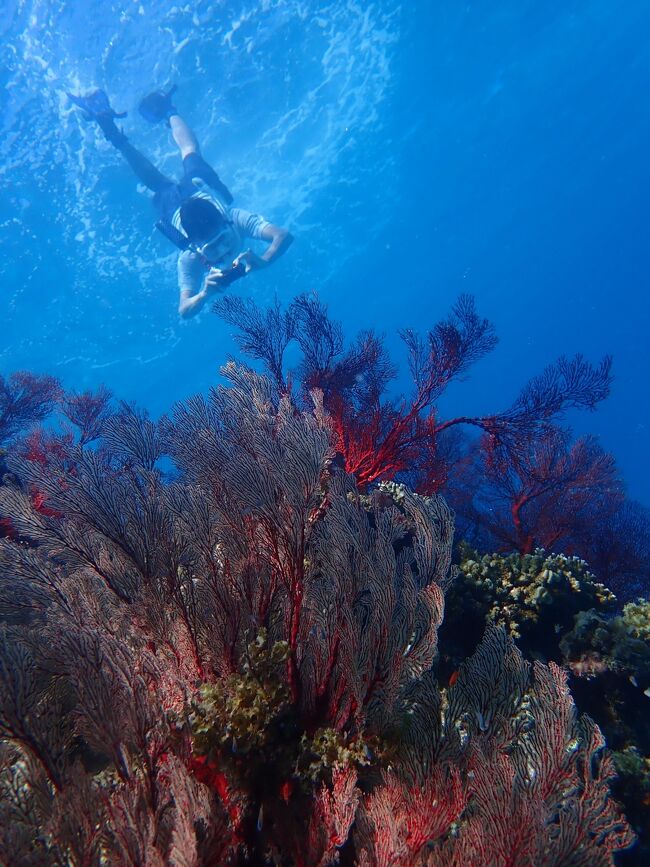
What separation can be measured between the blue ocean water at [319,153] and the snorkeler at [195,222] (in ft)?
4.09

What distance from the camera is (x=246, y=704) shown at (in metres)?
2.28

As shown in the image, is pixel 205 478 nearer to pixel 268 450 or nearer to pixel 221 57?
pixel 268 450

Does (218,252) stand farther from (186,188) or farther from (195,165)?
(195,165)

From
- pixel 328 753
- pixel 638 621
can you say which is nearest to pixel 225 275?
pixel 638 621

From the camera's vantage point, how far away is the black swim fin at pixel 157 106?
62.2 ft

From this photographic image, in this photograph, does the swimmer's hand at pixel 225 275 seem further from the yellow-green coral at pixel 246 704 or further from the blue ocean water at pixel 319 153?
the blue ocean water at pixel 319 153

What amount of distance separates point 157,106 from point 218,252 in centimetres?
1123

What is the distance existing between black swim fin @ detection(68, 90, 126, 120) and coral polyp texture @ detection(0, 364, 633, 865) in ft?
72.8

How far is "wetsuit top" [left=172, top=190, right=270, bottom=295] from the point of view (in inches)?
537

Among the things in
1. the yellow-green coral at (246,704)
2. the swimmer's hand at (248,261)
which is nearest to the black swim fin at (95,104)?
the swimmer's hand at (248,261)

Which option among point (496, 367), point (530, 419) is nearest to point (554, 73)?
point (530, 419)

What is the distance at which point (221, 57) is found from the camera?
65.6ft

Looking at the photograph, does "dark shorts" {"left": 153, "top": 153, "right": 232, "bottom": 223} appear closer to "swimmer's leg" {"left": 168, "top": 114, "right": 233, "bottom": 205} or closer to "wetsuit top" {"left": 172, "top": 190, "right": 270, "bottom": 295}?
"swimmer's leg" {"left": 168, "top": 114, "right": 233, "bottom": 205}

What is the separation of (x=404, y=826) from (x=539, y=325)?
94531mm
